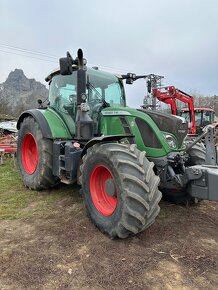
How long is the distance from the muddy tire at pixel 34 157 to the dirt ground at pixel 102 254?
3.49 ft

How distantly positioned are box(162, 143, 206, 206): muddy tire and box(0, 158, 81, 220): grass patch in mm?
1539

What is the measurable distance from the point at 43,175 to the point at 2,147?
365cm

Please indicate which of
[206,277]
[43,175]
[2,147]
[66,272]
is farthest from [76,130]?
[2,147]

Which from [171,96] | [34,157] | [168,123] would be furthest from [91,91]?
[171,96]

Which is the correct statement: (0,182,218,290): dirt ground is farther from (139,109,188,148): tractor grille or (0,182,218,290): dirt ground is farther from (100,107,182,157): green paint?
(139,109,188,148): tractor grille

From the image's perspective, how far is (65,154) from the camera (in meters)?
5.24

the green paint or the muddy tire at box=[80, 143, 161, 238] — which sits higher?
the green paint

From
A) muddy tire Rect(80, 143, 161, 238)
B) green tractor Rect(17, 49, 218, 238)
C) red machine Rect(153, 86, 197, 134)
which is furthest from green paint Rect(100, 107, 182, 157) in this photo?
red machine Rect(153, 86, 197, 134)

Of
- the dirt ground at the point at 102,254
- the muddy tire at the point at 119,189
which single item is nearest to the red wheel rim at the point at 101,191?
the muddy tire at the point at 119,189

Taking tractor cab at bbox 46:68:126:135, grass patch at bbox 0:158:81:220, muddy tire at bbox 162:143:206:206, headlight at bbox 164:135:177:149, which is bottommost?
grass patch at bbox 0:158:81:220

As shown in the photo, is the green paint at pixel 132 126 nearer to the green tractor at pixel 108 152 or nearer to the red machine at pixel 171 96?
the green tractor at pixel 108 152

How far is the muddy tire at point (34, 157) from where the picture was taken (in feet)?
18.9

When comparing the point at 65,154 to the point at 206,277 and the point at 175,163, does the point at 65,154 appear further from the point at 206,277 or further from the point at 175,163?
the point at 206,277

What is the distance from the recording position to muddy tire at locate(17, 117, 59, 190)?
577 centimetres
